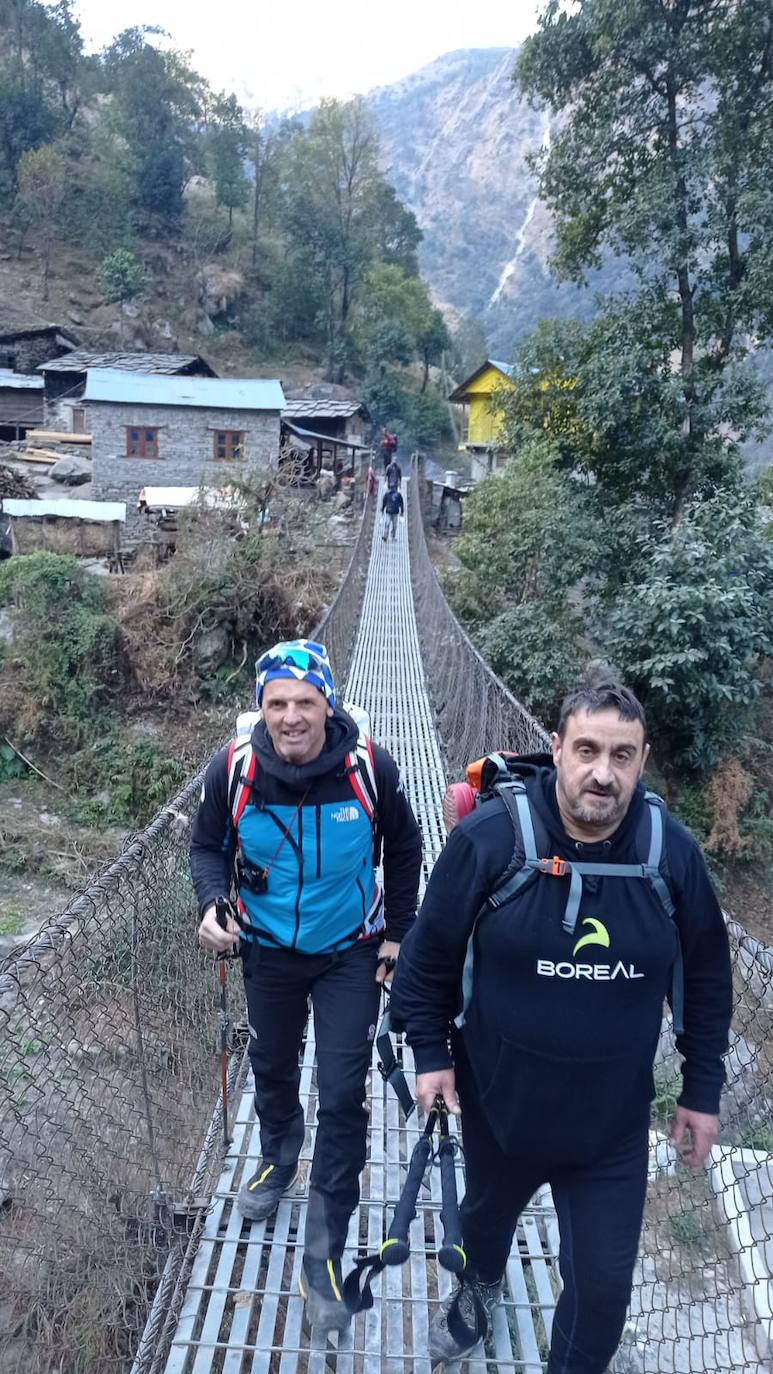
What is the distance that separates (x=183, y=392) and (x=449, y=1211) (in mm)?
16674

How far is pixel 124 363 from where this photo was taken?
68.7 feet

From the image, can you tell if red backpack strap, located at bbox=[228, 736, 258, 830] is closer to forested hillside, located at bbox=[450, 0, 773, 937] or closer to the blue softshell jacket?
the blue softshell jacket

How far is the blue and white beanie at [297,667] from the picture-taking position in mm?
1647

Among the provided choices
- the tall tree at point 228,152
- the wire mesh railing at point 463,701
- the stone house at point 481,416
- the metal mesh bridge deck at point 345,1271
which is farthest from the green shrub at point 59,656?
the tall tree at point 228,152

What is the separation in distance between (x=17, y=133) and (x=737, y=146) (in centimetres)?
3076

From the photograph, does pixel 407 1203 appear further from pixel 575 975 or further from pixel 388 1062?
pixel 575 975

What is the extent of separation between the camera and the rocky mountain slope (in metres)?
63.5

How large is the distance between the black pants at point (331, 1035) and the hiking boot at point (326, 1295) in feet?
0.10

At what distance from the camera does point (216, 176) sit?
33.0 m

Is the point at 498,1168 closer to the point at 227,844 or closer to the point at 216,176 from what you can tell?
the point at 227,844

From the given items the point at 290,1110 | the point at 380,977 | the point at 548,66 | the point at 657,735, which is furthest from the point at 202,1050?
the point at 548,66

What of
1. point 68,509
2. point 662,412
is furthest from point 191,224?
point 662,412

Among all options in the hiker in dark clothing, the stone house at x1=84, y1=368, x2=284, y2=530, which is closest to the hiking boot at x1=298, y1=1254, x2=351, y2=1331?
the hiker in dark clothing

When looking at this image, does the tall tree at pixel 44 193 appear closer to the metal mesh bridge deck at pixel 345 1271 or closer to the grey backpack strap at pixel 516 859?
the metal mesh bridge deck at pixel 345 1271
